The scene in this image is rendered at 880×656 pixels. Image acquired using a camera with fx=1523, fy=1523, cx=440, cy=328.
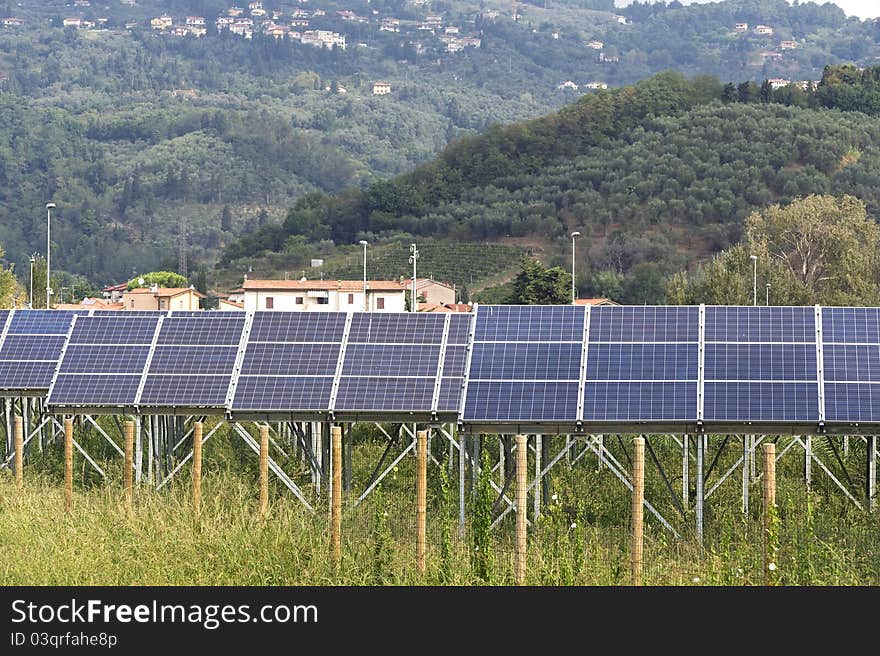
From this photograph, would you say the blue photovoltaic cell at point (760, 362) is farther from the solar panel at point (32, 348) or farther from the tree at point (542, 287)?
the tree at point (542, 287)

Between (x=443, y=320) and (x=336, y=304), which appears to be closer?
(x=443, y=320)

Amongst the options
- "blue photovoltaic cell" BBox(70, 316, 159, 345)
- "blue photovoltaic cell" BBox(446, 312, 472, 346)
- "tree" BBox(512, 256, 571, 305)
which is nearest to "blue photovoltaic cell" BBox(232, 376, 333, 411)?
"blue photovoltaic cell" BBox(446, 312, 472, 346)

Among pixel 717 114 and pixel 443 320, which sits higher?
pixel 717 114

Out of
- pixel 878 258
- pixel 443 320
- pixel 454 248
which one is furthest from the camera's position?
pixel 454 248

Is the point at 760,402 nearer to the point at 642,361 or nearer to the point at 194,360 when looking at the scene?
the point at 642,361

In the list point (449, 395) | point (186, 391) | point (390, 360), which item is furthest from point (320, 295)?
point (449, 395)

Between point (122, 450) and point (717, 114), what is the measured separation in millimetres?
102948

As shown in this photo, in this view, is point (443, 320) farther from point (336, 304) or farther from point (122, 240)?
point (122, 240)

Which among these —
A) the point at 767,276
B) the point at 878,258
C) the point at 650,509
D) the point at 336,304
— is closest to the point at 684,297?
the point at 767,276

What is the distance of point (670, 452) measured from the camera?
22688 millimetres

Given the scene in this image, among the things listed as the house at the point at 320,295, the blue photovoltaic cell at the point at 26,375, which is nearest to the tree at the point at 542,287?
the house at the point at 320,295

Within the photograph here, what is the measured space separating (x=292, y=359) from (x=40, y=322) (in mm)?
6517

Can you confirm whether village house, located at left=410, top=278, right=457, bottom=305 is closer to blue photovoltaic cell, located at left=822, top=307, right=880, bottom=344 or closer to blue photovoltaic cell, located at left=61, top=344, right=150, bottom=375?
blue photovoltaic cell, located at left=61, top=344, right=150, bottom=375

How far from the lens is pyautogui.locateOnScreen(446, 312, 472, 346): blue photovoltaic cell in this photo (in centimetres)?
2014
